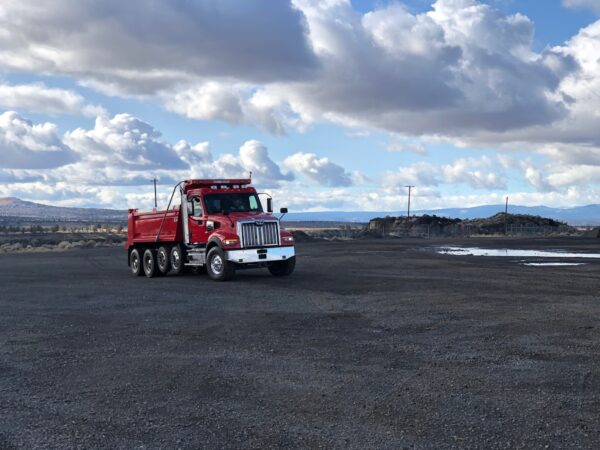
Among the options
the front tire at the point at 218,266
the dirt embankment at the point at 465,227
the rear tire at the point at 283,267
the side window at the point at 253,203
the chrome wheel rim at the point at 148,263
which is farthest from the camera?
the dirt embankment at the point at 465,227

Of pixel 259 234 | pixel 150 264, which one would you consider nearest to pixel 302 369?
pixel 259 234

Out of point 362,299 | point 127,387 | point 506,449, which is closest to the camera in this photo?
point 506,449

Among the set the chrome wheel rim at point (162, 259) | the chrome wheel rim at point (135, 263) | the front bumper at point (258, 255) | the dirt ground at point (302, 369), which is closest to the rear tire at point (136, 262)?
the chrome wheel rim at point (135, 263)

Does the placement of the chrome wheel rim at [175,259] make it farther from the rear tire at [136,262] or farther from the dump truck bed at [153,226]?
the rear tire at [136,262]

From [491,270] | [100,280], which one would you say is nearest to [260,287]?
[100,280]

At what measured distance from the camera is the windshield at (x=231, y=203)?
21.5 m

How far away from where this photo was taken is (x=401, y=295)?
1695 centimetres

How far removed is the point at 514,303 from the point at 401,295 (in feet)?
9.35

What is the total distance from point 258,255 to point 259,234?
25.5 inches

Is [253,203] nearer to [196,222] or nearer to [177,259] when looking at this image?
[196,222]

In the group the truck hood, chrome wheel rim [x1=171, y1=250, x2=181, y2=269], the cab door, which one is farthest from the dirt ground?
chrome wheel rim [x1=171, y1=250, x2=181, y2=269]

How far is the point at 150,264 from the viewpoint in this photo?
932 inches

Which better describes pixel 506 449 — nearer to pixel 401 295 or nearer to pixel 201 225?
pixel 401 295

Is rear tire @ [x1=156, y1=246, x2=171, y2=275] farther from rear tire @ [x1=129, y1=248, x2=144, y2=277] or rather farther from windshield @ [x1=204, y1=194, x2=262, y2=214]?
windshield @ [x1=204, y1=194, x2=262, y2=214]
